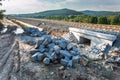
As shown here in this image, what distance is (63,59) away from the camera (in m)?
11.6

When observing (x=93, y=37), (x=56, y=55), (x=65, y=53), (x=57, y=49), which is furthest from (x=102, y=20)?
(x=56, y=55)

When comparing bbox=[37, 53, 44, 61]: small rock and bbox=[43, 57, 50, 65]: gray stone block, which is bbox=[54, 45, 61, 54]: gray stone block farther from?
bbox=[37, 53, 44, 61]: small rock

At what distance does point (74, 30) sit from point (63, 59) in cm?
1459

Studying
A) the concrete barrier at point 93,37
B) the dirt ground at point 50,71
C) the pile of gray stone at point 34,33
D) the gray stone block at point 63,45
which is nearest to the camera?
the dirt ground at point 50,71

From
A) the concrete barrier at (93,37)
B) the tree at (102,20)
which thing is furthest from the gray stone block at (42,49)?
the tree at (102,20)

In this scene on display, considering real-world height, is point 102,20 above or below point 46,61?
below

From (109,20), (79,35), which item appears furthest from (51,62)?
(109,20)

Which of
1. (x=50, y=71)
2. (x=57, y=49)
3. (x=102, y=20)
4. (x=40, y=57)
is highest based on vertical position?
(x=57, y=49)

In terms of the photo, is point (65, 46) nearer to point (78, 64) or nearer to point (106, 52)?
point (78, 64)

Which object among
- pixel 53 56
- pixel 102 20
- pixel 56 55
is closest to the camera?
pixel 53 56

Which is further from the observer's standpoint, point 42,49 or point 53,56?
point 42,49

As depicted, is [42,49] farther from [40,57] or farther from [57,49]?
[57,49]

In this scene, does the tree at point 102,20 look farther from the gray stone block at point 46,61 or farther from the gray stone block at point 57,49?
the gray stone block at point 46,61

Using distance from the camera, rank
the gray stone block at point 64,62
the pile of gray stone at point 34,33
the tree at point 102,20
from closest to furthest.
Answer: the gray stone block at point 64,62 < the pile of gray stone at point 34,33 < the tree at point 102,20
